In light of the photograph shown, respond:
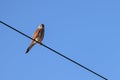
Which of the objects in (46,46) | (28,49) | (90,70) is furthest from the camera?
(28,49)

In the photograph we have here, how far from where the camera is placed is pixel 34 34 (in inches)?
436

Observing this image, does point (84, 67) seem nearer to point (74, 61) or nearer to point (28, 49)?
point (74, 61)

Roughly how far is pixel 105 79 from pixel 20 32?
1.50m

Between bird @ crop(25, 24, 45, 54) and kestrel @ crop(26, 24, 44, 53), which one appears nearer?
bird @ crop(25, 24, 45, 54)

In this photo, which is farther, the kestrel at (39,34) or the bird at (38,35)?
the kestrel at (39,34)

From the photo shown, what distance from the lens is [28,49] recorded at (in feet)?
33.2

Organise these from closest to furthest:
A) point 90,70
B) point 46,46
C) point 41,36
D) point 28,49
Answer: point 90,70
point 46,46
point 28,49
point 41,36

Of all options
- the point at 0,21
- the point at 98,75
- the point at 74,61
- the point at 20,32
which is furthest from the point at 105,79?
the point at 0,21

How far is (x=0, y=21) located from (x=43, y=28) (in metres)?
5.87

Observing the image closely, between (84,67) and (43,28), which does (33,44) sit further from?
(84,67)

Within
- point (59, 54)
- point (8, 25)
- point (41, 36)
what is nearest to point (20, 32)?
point (8, 25)

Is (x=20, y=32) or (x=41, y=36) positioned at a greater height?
(x=41, y=36)

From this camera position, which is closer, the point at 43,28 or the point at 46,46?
the point at 46,46

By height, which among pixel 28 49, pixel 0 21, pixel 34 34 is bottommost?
pixel 0 21
